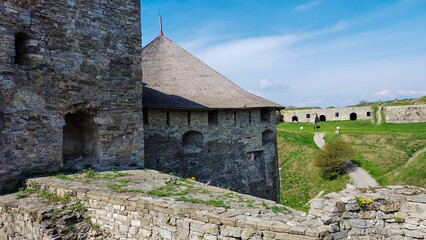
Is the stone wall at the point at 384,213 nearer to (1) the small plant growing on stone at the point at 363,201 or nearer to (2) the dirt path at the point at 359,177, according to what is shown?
(1) the small plant growing on stone at the point at 363,201

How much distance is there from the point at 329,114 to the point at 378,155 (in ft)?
68.1

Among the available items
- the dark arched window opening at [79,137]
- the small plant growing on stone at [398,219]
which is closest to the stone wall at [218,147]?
the dark arched window opening at [79,137]

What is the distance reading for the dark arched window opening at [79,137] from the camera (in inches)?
318

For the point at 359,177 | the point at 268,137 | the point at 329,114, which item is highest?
the point at 329,114

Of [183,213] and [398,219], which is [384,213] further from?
[183,213]

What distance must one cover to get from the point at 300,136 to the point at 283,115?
16557 millimetres

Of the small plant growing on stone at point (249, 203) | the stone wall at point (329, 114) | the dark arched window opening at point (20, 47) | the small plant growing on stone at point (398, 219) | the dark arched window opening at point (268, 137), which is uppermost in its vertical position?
the dark arched window opening at point (20, 47)

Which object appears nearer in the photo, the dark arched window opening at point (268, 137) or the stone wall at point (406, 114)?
the dark arched window opening at point (268, 137)

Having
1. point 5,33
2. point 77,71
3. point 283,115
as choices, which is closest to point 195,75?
point 77,71

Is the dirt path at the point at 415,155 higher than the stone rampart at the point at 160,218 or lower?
lower

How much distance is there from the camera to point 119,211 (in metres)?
5.01

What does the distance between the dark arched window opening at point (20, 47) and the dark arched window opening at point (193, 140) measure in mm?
5962

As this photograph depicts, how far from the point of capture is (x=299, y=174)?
2273 cm

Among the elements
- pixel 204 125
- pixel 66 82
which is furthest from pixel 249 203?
pixel 204 125
